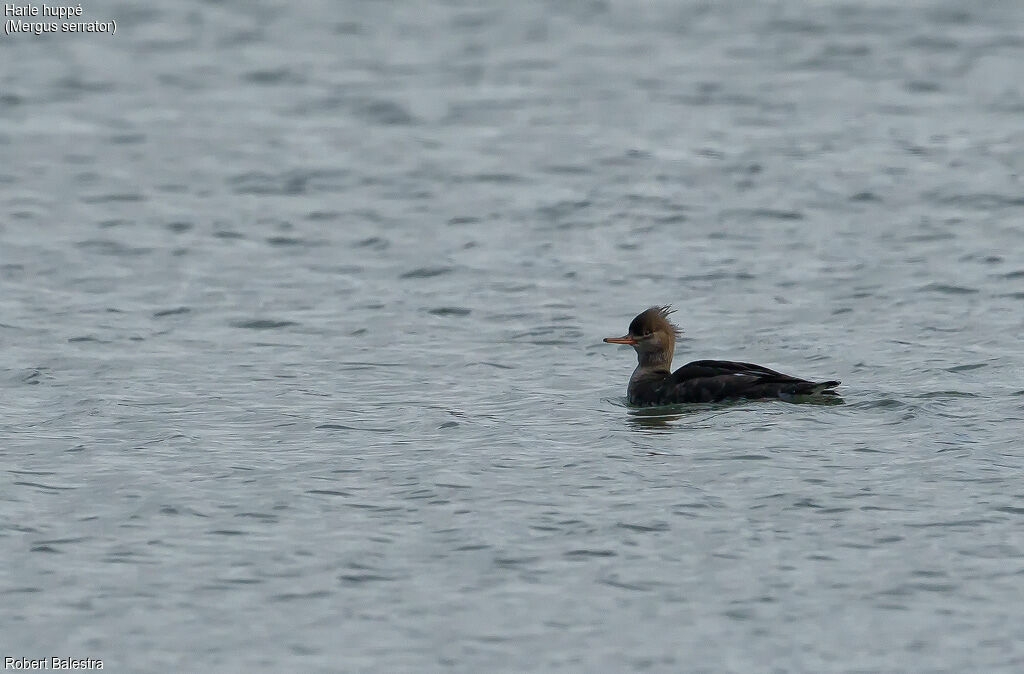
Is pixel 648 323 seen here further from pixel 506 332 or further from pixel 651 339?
pixel 506 332

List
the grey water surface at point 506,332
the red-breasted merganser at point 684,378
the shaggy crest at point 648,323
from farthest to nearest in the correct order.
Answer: the shaggy crest at point 648,323, the red-breasted merganser at point 684,378, the grey water surface at point 506,332

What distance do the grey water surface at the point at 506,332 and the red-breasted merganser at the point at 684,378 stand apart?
0.21m

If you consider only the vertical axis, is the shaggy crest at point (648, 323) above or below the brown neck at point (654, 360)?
above

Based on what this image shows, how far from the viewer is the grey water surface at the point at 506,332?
371 inches

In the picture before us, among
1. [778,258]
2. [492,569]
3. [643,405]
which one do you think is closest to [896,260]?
[778,258]

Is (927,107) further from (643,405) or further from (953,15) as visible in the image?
→ (643,405)

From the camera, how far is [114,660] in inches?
350

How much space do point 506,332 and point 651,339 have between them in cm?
204

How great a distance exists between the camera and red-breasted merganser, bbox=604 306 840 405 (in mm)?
13227

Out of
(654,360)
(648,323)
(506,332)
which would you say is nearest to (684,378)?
(654,360)

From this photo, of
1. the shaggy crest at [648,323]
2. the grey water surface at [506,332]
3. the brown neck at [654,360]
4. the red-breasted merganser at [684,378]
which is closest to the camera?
the grey water surface at [506,332]

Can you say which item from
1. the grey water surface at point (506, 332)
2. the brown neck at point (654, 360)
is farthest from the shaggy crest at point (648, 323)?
the grey water surface at point (506, 332)

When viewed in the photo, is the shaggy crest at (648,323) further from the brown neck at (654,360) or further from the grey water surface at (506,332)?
the grey water surface at (506,332)

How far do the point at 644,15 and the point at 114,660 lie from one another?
23.4 meters
